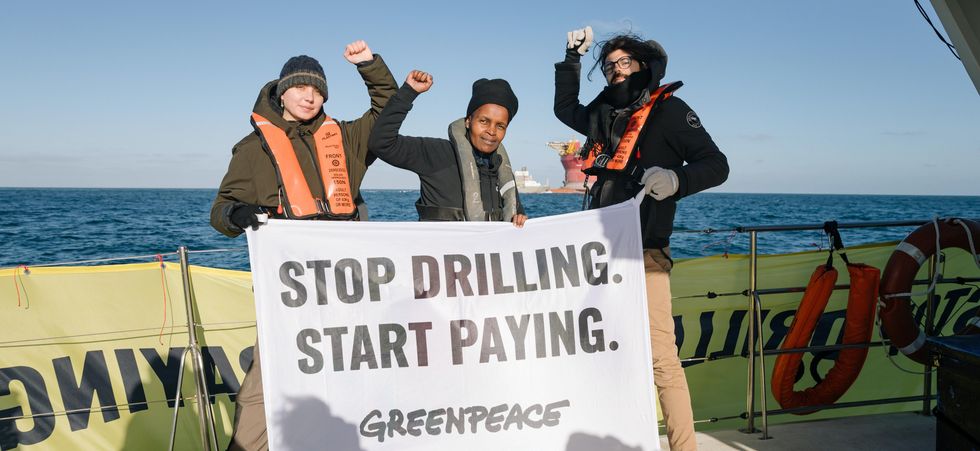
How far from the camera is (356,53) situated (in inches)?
124

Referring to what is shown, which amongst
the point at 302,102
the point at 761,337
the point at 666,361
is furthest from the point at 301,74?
the point at 761,337

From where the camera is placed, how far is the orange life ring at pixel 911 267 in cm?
385

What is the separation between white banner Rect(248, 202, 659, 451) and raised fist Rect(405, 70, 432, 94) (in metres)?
0.67

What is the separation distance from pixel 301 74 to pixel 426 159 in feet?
2.40

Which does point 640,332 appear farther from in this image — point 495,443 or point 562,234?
point 495,443

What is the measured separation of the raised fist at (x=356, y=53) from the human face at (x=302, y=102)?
246 millimetres

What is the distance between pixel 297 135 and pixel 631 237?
175 cm

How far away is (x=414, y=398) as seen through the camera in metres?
3.03

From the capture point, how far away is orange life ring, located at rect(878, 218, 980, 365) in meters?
3.85

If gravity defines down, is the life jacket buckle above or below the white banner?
above

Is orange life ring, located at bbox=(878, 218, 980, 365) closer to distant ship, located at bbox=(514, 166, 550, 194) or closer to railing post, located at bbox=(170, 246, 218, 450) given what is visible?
railing post, located at bbox=(170, 246, 218, 450)

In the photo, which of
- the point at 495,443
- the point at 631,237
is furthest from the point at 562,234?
the point at 495,443

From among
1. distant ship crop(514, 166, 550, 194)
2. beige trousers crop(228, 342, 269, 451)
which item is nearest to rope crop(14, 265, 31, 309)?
beige trousers crop(228, 342, 269, 451)

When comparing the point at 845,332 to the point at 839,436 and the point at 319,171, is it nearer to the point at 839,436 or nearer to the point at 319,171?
the point at 839,436
